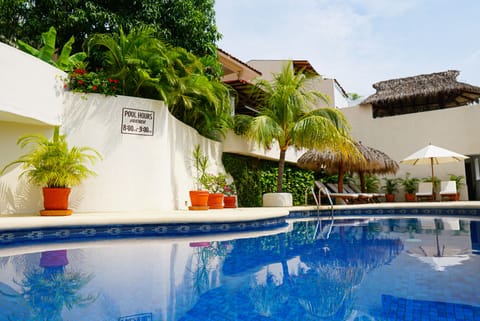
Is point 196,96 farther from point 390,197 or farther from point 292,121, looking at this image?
point 390,197

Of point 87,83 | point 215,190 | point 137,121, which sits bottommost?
point 215,190

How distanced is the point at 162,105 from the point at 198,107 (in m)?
1.56

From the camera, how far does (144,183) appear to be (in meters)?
9.15

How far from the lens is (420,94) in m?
20.0

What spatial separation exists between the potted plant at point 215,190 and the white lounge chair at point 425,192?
10673 mm

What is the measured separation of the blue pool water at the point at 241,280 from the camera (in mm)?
2920

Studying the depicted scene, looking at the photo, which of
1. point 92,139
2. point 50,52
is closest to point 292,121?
point 92,139

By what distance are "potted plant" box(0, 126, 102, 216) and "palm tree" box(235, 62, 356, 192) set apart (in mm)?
5961

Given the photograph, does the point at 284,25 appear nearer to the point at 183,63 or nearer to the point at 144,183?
the point at 183,63

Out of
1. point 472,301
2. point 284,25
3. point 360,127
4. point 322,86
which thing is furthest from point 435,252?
point 322,86

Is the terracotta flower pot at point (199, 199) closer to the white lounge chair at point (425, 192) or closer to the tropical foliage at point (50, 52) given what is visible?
the tropical foliage at point (50, 52)

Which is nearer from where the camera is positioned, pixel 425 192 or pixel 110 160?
pixel 110 160

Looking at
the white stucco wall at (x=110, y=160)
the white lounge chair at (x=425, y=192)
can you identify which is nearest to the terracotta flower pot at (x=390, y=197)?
the white lounge chair at (x=425, y=192)

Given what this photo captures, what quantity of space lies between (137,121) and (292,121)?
587 cm
